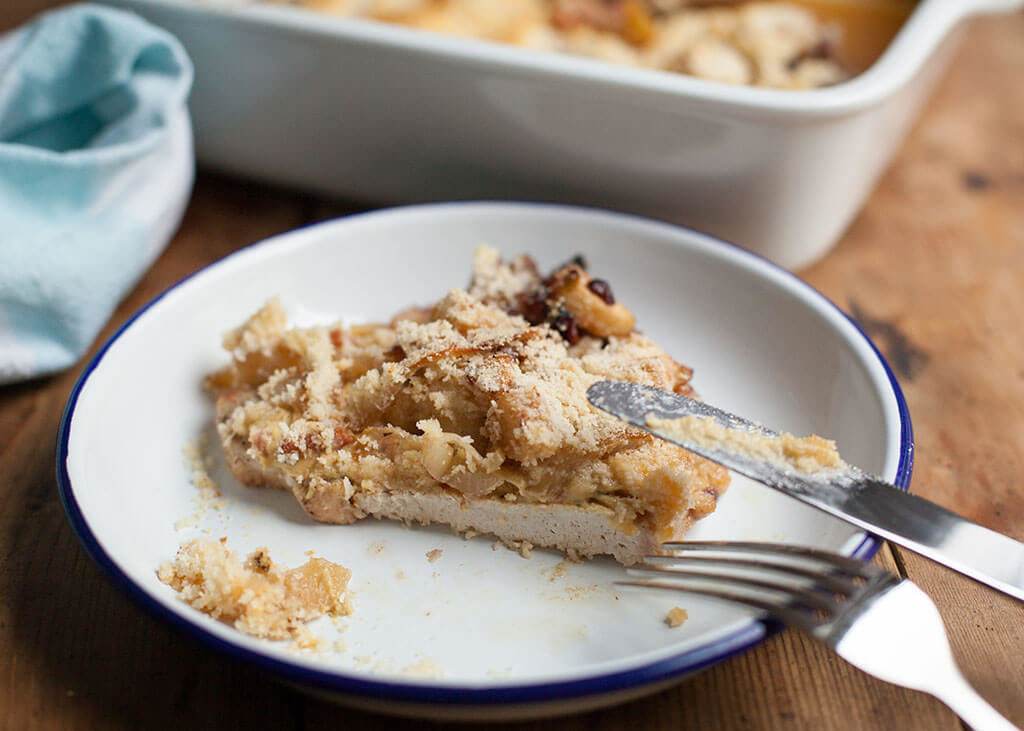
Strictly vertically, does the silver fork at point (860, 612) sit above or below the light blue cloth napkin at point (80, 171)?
above

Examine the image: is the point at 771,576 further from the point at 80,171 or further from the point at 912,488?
the point at 80,171

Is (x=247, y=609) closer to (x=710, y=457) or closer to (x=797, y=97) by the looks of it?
(x=710, y=457)

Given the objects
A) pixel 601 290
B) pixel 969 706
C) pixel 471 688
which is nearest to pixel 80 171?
pixel 601 290

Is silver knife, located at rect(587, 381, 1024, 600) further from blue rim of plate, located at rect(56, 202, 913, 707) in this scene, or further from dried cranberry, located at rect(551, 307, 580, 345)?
dried cranberry, located at rect(551, 307, 580, 345)

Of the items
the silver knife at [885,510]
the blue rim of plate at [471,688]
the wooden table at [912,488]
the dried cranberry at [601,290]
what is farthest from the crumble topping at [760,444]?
the dried cranberry at [601,290]

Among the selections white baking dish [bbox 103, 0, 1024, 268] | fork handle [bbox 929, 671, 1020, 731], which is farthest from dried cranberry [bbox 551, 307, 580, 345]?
fork handle [bbox 929, 671, 1020, 731]

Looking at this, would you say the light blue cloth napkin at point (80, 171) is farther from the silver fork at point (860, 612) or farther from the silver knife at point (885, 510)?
the silver fork at point (860, 612)

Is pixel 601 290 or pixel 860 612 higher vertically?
pixel 860 612
